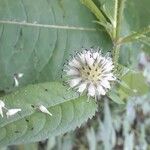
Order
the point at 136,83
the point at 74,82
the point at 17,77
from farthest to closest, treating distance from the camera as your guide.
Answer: the point at 136,83, the point at 17,77, the point at 74,82

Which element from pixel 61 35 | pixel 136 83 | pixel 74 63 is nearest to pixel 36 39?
pixel 61 35

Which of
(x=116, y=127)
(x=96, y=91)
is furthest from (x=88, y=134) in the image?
(x=96, y=91)

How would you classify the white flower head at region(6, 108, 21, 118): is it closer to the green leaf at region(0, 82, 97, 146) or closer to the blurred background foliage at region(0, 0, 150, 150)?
the green leaf at region(0, 82, 97, 146)

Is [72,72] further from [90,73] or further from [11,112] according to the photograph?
[11,112]

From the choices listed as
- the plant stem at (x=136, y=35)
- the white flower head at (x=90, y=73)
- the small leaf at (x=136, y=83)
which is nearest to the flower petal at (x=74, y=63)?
the white flower head at (x=90, y=73)

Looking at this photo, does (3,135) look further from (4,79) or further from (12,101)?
(4,79)
